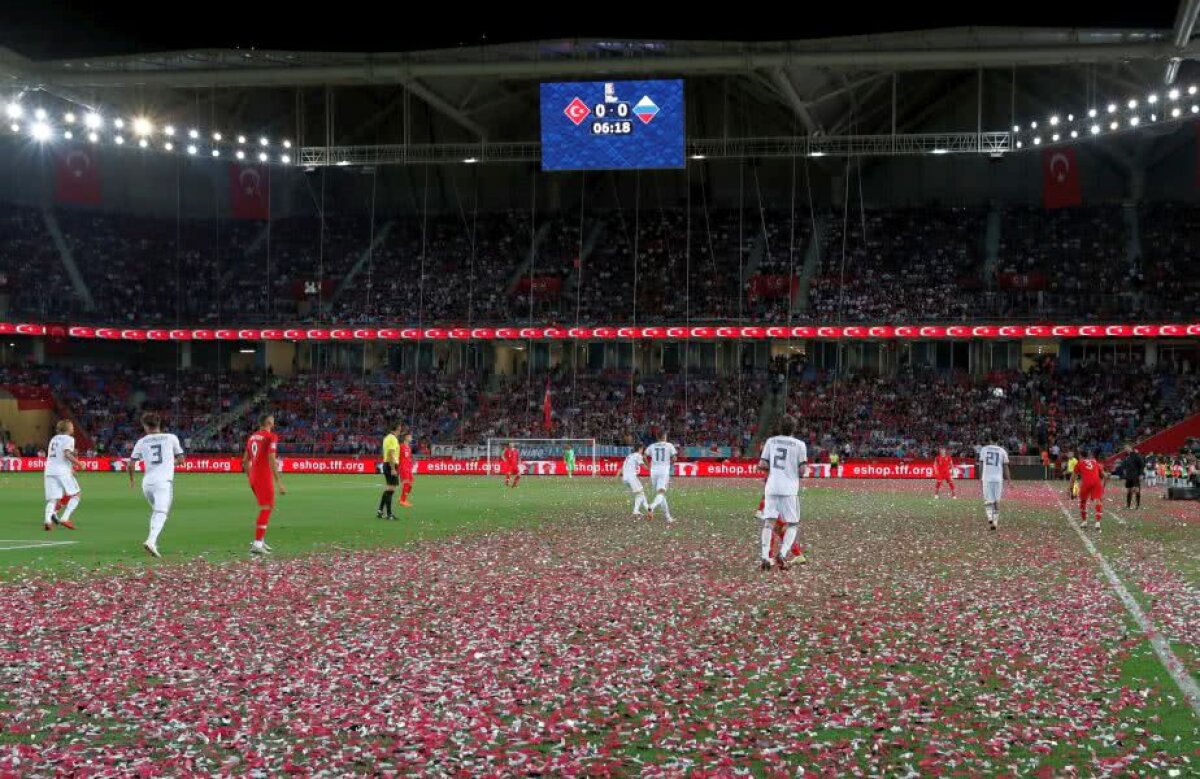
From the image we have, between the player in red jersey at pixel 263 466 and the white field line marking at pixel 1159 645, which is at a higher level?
the player in red jersey at pixel 263 466

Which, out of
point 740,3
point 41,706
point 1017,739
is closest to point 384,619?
point 41,706

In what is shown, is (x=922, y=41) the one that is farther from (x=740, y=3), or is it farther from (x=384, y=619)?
(x=384, y=619)

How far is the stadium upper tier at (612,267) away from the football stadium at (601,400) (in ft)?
1.06

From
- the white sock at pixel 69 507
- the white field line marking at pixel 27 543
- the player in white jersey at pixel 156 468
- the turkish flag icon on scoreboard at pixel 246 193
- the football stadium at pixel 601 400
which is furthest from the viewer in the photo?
the turkish flag icon on scoreboard at pixel 246 193

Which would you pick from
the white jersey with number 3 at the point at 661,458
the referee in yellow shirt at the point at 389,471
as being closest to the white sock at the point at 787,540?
the white jersey with number 3 at the point at 661,458

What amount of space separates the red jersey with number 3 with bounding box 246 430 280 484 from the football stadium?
0.07 metres

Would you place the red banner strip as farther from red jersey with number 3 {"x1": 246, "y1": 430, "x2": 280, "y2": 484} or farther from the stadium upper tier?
red jersey with number 3 {"x1": 246, "y1": 430, "x2": 280, "y2": 484}

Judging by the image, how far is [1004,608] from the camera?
1487 cm

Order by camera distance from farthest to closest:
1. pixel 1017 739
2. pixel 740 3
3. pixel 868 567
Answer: pixel 740 3
pixel 868 567
pixel 1017 739

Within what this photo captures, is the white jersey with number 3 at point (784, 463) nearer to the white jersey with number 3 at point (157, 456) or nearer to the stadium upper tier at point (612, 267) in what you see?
the white jersey with number 3 at point (157, 456)

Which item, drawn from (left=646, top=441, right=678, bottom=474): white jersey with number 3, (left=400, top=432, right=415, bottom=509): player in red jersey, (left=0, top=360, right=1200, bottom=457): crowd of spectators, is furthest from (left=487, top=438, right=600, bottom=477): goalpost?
(left=646, top=441, right=678, bottom=474): white jersey with number 3

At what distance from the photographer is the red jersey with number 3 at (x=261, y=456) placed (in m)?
20.7

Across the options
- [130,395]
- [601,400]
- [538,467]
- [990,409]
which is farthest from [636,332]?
[130,395]

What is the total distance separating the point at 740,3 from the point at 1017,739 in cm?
3702
